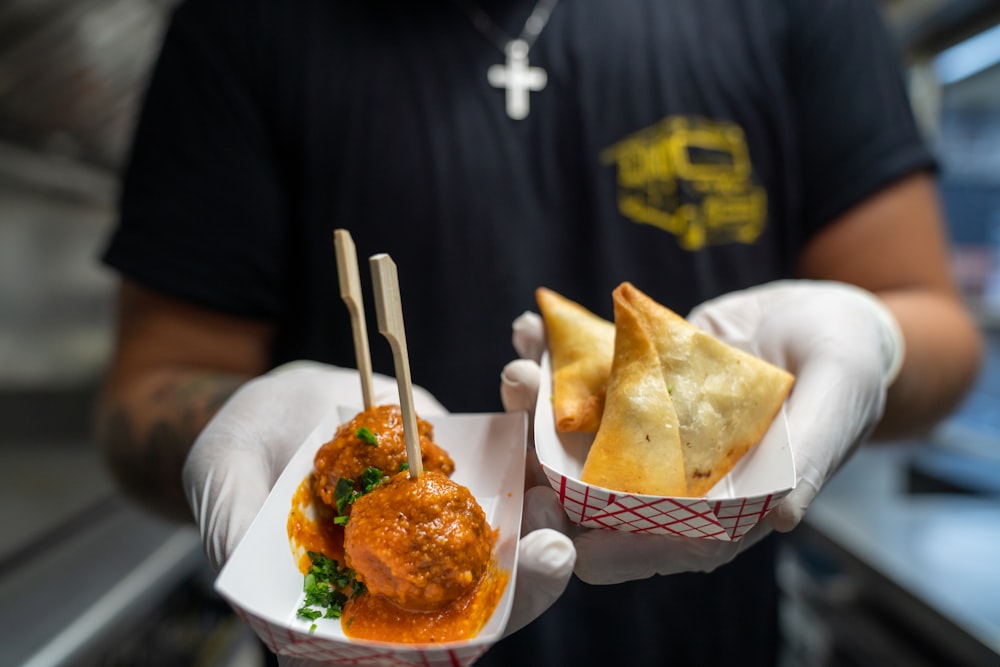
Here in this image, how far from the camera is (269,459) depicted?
96cm

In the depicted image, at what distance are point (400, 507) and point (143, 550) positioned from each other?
1.51m

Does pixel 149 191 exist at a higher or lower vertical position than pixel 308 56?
lower

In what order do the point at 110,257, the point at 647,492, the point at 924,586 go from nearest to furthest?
the point at 647,492
the point at 110,257
the point at 924,586

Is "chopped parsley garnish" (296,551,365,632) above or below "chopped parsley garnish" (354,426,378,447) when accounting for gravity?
below

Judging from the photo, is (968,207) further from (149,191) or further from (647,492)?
(149,191)

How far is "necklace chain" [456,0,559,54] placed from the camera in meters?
1.48

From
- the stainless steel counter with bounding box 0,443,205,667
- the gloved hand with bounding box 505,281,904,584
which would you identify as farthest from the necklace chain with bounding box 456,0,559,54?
the stainless steel counter with bounding box 0,443,205,667

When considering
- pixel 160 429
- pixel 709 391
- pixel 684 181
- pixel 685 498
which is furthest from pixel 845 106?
pixel 160 429

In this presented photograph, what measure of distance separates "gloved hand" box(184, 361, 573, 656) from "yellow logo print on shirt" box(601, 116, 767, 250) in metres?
0.73

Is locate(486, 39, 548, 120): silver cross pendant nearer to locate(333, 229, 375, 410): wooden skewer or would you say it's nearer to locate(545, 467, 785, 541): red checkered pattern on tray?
locate(333, 229, 375, 410): wooden skewer

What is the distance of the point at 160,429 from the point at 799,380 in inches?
50.1

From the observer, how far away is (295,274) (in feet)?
5.00

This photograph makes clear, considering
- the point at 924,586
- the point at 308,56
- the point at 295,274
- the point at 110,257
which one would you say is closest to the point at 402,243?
the point at 295,274

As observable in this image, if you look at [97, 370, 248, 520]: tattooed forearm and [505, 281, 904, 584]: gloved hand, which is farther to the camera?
[97, 370, 248, 520]: tattooed forearm
